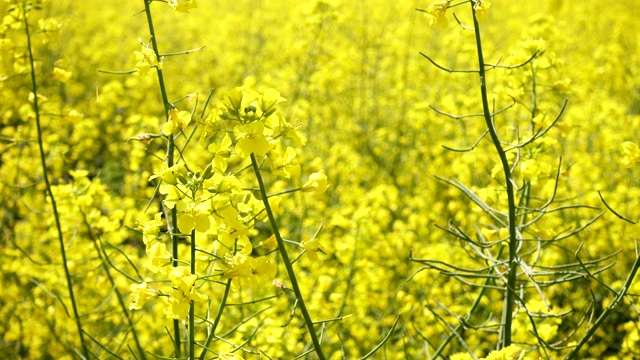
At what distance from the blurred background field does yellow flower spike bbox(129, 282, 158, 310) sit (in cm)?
50

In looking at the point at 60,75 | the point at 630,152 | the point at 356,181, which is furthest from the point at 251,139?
the point at 356,181

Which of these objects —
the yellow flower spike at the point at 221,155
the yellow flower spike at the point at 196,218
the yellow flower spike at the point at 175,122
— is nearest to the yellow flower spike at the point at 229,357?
the yellow flower spike at the point at 196,218

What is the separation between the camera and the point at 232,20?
10.8 m

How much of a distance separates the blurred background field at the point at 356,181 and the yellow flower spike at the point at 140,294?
0.50 m

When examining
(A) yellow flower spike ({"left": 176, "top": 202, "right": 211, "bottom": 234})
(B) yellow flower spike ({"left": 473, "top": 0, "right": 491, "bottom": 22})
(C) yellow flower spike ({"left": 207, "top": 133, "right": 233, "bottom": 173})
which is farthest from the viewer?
(B) yellow flower spike ({"left": 473, "top": 0, "right": 491, "bottom": 22})

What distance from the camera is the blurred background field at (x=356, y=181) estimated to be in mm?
2508

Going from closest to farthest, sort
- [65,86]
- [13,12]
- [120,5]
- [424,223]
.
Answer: [13,12], [424,223], [65,86], [120,5]

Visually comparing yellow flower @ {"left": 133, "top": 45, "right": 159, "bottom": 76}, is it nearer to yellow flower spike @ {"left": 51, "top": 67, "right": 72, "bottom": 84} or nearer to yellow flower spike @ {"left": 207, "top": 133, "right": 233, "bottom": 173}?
yellow flower spike @ {"left": 207, "top": 133, "right": 233, "bottom": 173}

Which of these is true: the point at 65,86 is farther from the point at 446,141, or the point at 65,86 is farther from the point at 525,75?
the point at 525,75

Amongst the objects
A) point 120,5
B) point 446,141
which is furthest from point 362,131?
point 120,5

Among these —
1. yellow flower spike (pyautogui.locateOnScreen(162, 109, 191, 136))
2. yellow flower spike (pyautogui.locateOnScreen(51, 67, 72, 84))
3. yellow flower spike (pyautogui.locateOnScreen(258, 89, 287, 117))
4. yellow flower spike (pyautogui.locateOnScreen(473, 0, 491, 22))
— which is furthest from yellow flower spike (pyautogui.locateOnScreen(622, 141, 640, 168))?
yellow flower spike (pyautogui.locateOnScreen(51, 67, 72, 84))

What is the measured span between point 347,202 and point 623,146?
293cm

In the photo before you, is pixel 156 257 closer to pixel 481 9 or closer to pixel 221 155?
pixel 221 155

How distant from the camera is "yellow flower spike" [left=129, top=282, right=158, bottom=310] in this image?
1425 millimetres
